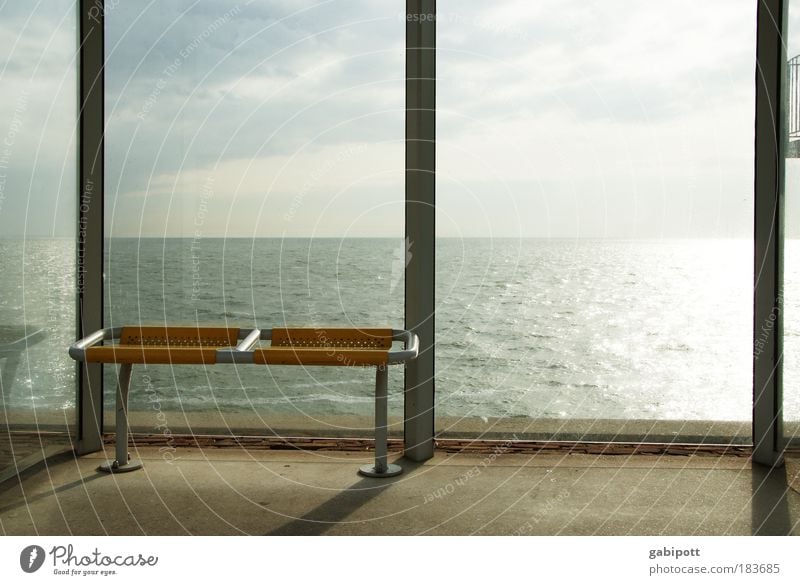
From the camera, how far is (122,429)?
12.2ft

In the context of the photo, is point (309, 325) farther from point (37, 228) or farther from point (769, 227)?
point (769, 227)

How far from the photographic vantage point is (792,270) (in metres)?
3.75

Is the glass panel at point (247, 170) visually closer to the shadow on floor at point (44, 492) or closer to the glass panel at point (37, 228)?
the glass panel at point (37, 228)

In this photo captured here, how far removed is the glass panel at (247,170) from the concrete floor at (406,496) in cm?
57

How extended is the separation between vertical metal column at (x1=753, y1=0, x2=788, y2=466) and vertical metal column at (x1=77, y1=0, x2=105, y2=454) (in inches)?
116

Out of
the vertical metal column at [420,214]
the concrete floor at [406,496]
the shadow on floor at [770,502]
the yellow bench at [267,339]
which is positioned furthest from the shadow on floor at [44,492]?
the shadow on floor at [770,502]

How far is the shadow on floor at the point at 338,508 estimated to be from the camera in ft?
→ 9.80

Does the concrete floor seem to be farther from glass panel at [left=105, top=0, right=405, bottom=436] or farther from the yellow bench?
glass panel at [left=105, top=0, right=405, bottom=436]

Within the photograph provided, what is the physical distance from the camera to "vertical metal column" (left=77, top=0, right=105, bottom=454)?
12.9 ft

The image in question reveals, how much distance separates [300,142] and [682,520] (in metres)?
2.83

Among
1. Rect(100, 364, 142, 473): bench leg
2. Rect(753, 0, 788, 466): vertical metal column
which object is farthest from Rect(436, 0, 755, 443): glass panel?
Rect(100, 364, 142, 473): bench leg

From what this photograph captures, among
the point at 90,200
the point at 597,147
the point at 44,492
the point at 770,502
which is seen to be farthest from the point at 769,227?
the point at 44,492

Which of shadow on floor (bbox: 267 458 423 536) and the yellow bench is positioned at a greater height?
the yellow bench

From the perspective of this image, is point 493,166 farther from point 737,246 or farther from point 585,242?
point 585,242
